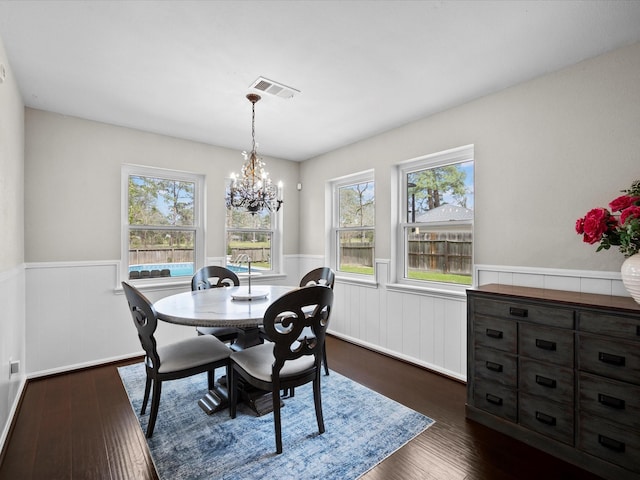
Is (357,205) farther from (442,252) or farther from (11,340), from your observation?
(11,340)

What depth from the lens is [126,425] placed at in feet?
7.24

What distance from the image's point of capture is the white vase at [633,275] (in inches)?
68.3

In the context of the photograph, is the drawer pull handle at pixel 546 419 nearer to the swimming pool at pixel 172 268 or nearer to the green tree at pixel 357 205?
the green tree at pixel 357 205

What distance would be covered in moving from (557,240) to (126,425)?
3.37 meters

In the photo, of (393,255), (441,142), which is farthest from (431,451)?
(441,142)

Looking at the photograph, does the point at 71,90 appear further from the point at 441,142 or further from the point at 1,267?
the point at 441,142

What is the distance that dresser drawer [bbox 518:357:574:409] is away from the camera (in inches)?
73.4

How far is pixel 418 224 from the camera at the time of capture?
344 centimetres

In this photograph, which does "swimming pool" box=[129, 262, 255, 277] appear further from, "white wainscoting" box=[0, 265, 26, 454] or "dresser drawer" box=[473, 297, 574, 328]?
"dresser drawer" box=[473, 297, 574, 328]

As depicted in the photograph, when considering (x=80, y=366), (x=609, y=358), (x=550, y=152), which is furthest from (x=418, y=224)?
(x=80, y=366)

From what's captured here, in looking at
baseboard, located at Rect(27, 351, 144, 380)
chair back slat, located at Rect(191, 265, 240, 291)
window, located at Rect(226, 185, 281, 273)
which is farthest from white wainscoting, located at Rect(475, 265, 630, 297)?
baseboard, located at Rect(27, 351, 144, 380)

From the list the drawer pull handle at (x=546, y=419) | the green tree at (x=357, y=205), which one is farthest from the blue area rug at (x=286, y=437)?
the green tree at (x=357, y=205)

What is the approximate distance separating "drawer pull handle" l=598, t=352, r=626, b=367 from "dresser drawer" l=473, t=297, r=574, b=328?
195 millimetres

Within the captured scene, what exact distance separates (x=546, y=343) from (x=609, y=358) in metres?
0.29
